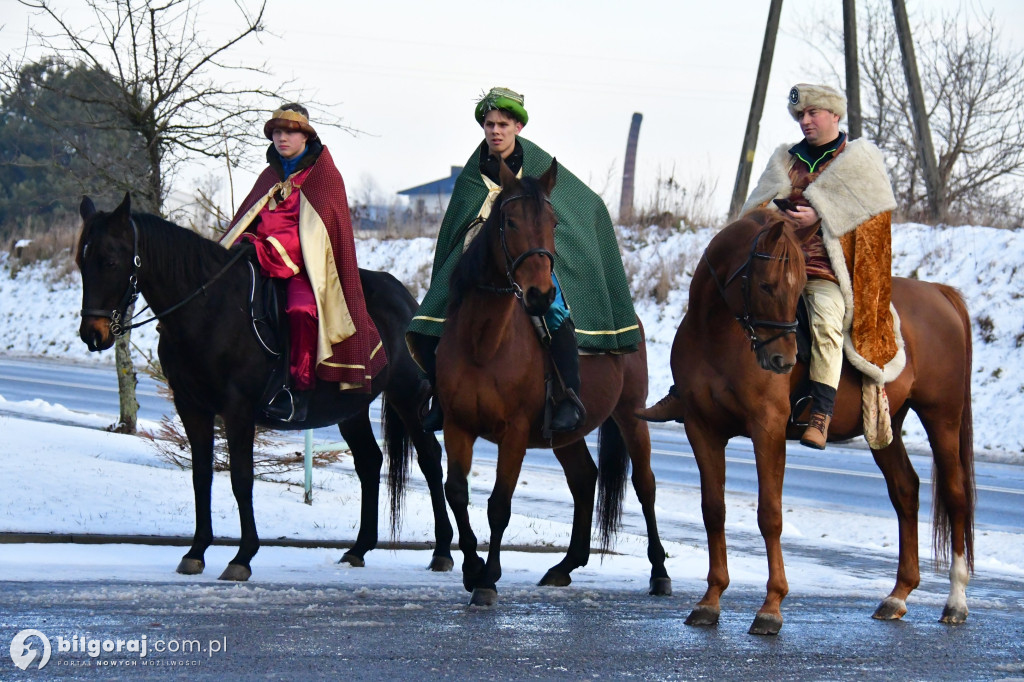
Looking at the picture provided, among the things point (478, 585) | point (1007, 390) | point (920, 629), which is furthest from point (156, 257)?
point (1007, 390)

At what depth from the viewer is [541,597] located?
7254mm

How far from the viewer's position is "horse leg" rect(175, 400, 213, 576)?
24.5 ft

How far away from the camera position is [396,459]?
905cm

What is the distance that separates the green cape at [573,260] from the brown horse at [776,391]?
93cm

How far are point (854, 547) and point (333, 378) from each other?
5095 millimetres

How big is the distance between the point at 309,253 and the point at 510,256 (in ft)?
6.46

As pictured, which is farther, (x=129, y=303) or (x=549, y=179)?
(x=129, y=303)

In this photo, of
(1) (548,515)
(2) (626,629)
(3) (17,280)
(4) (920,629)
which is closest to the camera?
(2) (626,629)

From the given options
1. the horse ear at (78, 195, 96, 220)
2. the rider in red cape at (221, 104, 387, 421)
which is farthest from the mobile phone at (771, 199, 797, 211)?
the horse ear at (78, 195, 96, 220)

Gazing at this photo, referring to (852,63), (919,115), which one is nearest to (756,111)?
(852,63)

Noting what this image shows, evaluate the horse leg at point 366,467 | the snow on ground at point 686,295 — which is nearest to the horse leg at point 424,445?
the horse leg at point 366,467

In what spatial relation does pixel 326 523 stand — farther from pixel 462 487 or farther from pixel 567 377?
pixel 567 377

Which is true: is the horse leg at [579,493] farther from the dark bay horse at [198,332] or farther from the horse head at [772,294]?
the horse head at [772,294]

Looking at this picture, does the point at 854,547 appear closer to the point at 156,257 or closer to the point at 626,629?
the point at 626,629
